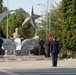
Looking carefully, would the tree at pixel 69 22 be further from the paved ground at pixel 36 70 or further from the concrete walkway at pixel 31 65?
the paved ground at pixel 36 70

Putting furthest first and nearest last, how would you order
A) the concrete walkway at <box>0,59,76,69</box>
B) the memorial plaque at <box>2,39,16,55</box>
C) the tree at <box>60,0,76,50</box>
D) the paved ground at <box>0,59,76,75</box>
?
the tree at <box>60,0,76,50</box> → the memorial plaque at <box>2,39,16,55</box> → the concrete walkway at <box>0,59,76,69</box> → the paved ground at <box>0,59,76,75</box>

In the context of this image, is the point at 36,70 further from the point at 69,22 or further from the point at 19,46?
the point at 69,22

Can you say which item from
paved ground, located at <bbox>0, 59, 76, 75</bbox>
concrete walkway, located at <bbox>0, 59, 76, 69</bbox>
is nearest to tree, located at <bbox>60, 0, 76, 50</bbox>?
concrete walkway, located at <bbox>0, 59, 76, 69</bbox>

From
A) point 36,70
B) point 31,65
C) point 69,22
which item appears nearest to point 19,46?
point 69,22

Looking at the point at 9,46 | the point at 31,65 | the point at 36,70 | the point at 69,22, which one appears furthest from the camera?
the point at 69,22

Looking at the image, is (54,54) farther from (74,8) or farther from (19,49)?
(74,8)

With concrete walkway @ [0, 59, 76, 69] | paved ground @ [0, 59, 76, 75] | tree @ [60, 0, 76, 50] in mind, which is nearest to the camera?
paved ground @ [0, 59, 76, 75]

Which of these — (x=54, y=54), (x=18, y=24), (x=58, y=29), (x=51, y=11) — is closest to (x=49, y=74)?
(x=54, y=54)

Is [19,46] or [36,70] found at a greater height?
[19,46]

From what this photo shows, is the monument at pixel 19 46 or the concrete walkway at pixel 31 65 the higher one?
the monument at pixel 19 46

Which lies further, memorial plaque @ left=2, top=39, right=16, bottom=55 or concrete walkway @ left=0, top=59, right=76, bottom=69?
memorial plaque @ left=2, top=39, right=16, bottom=55

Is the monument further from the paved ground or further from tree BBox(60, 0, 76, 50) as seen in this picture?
the paved ground

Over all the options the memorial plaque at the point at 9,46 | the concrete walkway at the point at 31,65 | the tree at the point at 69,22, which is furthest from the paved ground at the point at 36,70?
the tree at the point at 69,22

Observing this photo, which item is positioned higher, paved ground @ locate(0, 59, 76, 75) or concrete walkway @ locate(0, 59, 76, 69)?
concrete walkway @ locate(0, 59, 76, 69)
